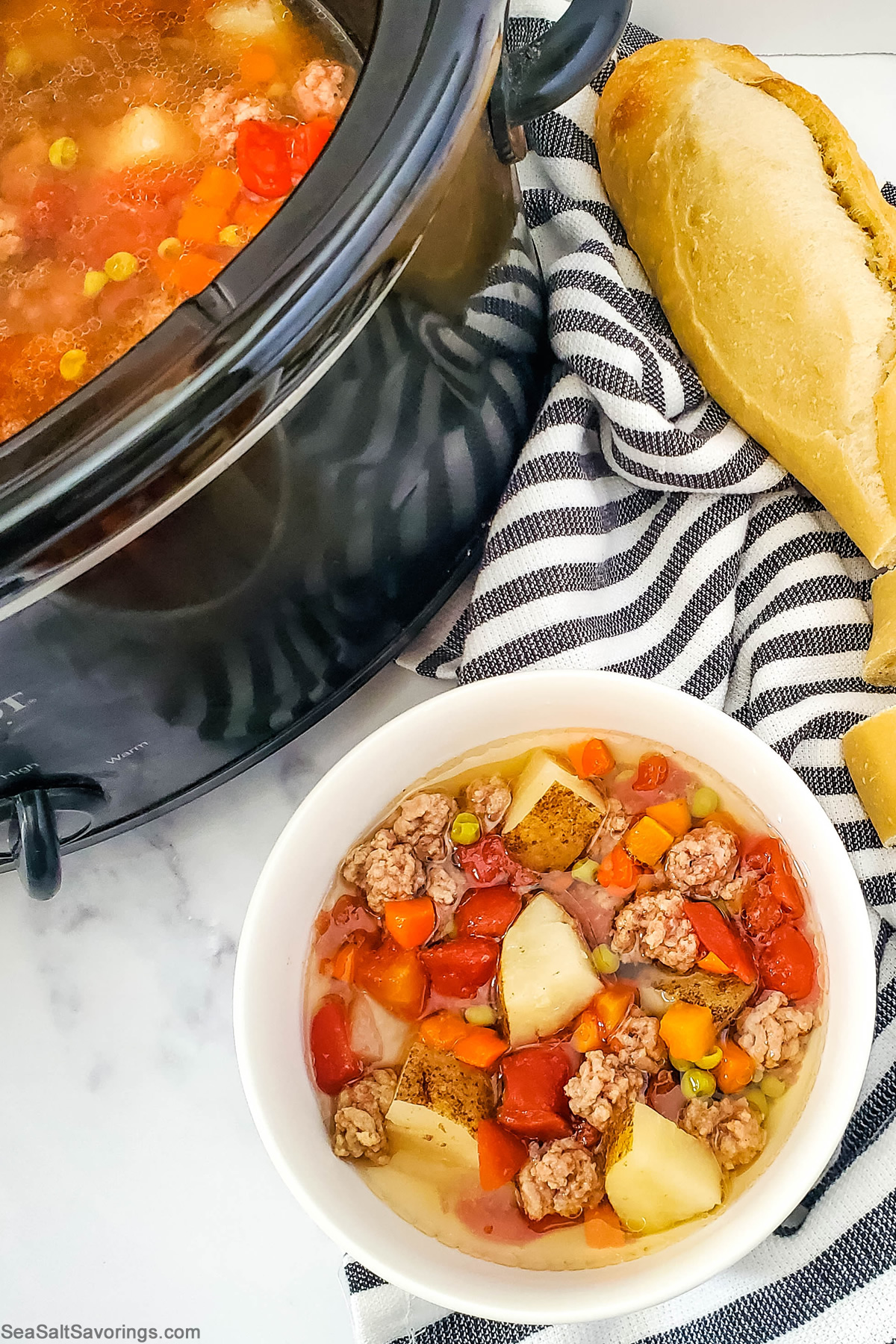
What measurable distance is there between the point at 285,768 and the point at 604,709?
36 cm

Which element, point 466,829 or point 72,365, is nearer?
point 72,365

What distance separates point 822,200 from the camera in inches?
36.4

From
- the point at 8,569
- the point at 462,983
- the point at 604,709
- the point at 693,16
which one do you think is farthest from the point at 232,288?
the point at 693,16

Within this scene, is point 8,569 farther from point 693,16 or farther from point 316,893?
point 693,16

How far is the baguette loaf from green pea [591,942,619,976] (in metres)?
0.38

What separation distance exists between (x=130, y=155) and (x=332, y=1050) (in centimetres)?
65

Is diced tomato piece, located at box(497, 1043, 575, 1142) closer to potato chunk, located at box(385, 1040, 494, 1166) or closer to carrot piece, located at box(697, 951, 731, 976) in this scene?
potato chunk, located at box(385, 1040, 494, 1166)

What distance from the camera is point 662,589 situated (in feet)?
3.33

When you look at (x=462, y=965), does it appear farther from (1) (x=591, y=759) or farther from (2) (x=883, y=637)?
(2) (x=883, y=637)


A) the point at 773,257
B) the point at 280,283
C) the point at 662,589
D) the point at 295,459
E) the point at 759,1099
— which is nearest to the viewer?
the point at 280,283

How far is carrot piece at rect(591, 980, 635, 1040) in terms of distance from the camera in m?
0.82

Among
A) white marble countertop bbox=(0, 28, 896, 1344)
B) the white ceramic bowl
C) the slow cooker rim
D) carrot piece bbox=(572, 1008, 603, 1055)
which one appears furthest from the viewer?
white marble countertop bbox=(0, 28, 896, 1344)

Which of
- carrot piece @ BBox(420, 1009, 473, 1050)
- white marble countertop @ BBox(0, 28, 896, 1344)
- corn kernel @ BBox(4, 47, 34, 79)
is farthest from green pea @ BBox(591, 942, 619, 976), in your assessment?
corn kernel @ BBox(4, 47, 34, 79)

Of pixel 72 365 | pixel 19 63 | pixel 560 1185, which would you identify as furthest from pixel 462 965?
pixel 19 63
